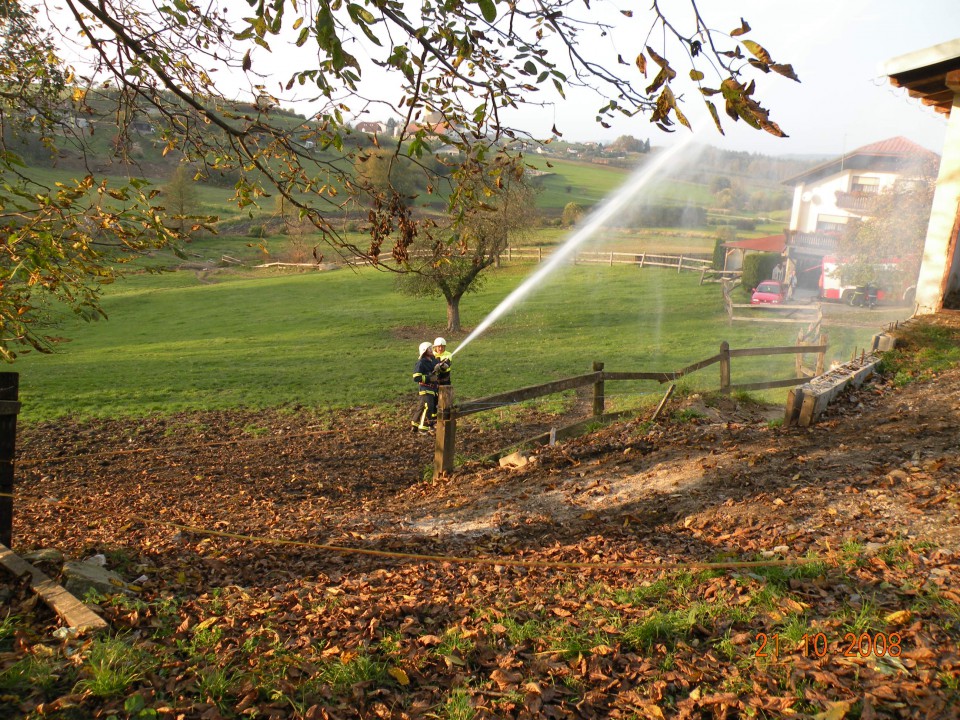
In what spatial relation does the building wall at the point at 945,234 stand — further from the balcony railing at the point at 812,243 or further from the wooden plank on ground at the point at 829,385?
the balcony railing at the point at 812,243

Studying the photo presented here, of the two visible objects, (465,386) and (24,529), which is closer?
(24,529)

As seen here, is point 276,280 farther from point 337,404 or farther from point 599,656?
point 599,656

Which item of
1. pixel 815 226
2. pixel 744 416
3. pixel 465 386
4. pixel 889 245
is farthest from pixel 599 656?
pixel 815 226

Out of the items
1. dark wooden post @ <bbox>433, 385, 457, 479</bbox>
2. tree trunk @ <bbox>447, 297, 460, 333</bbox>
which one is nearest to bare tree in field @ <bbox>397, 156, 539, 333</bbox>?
tree trunk @ <bbox>447, 297, 460, 333</bbox>

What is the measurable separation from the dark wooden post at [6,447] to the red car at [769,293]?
32072 mm

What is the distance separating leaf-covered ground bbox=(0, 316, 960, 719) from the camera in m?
3.80

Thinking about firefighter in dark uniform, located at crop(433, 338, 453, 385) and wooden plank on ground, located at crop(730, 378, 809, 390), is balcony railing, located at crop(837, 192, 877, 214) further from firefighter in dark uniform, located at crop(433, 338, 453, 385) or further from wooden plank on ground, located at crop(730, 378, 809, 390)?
firefighter in dark uniform, located at crop(433, 338, 453, 385)

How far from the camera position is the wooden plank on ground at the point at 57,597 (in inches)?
177

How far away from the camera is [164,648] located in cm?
438

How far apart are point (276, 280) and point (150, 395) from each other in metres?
25.9

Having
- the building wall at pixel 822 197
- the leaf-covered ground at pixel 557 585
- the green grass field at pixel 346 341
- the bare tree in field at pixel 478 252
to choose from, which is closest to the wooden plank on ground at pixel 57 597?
the leaf-covered ground at pixel 557 585

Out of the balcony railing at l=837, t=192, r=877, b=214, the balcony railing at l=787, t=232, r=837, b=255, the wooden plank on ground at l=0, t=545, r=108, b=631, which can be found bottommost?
the wooden plank on ground at l=0, t=545, r=108, b=631
